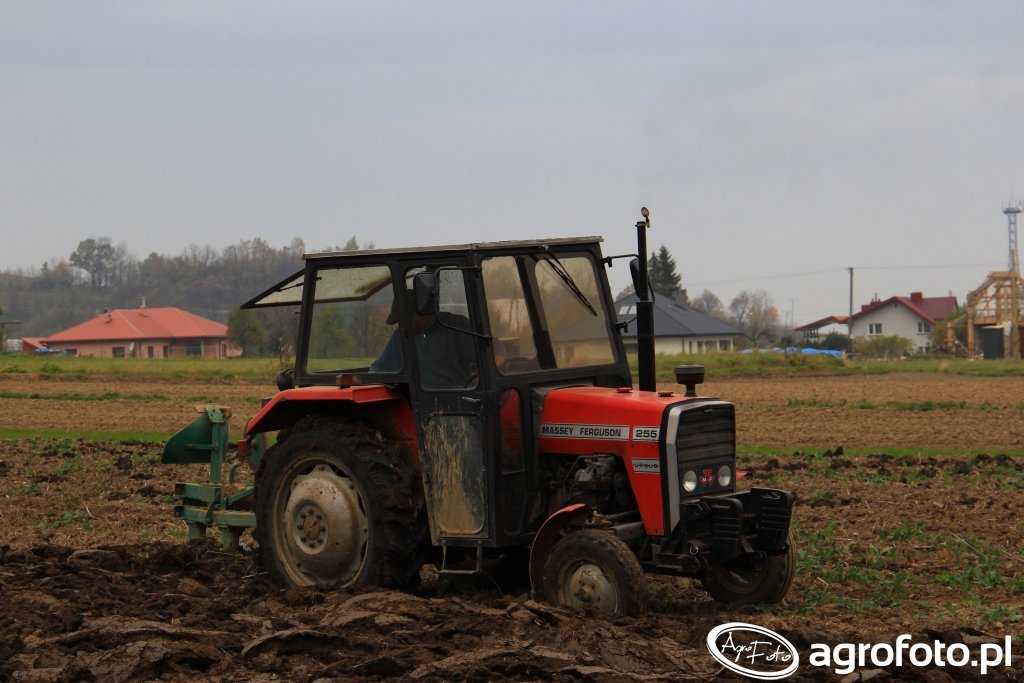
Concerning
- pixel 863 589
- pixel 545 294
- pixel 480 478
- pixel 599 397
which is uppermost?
pixel 545 294

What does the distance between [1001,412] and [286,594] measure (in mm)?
20546

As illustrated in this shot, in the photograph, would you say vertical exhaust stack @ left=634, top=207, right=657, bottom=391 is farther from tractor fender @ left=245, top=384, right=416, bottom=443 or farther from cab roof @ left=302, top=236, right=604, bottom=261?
tractor fender @ left=245, top=384, right=416, bottom=443

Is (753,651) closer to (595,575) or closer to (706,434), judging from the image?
(595,575)

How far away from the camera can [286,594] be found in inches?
304

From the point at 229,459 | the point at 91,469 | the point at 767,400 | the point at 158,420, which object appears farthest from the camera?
the point at 767,400

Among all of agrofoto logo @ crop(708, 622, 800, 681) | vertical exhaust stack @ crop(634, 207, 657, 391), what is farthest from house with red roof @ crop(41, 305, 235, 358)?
agrofoto logo @ crop(708, 622, 800, 681)

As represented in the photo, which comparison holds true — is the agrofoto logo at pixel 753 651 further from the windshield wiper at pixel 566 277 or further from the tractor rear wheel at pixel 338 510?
the windshield wiper at pixel 566 277

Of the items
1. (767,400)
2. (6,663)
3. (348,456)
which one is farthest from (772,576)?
(767,400)

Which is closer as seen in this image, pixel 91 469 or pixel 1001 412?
pixel 91 469

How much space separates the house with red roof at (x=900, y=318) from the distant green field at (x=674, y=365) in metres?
44.6

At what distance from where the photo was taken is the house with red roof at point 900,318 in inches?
3652

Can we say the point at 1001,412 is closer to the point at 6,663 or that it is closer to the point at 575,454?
the point at 575,454

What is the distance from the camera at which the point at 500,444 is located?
7402 mm

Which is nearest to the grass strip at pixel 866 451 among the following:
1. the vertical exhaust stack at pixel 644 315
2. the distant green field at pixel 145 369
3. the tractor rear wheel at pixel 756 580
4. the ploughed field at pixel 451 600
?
the ploughed field at pixel 451 600
